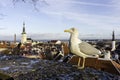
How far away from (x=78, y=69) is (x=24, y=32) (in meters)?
96.4

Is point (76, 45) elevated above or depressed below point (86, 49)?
above

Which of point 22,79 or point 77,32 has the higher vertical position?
point 77,32

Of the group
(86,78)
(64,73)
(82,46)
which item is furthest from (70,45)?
(86,78)

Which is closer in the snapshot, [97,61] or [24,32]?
[97,61]

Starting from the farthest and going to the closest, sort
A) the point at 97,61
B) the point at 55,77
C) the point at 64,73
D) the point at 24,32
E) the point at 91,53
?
the point at 24,32 < the point at 97,61 < the point at 91,53 < the point at 64,73 < the point at 55,77

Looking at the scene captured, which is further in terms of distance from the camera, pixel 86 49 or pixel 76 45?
pixel 86 49

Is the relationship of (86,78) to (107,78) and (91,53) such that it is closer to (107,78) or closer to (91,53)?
(107,78)

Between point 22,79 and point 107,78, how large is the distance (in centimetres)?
289

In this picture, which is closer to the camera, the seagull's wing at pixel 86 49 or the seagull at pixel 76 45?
the seagull at pixel 76 45

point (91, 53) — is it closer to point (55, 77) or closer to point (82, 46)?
point (82, 46)

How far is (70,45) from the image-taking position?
35.5 feet

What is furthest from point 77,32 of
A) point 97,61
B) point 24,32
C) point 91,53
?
point 24,32

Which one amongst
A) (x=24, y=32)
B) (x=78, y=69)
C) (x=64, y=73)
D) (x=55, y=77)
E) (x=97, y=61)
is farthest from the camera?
(x=24, y=32)

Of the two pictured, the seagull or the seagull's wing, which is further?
the seagull's wing
